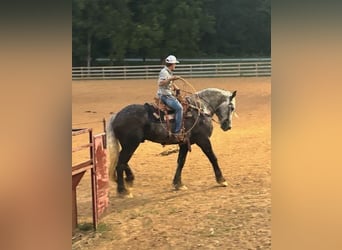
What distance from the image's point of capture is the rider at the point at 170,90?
2.79 metres

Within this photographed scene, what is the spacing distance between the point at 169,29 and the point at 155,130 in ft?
2.12

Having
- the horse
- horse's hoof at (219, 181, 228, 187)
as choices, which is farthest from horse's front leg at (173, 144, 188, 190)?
horse's hoof at (219, 181, 228, 187)

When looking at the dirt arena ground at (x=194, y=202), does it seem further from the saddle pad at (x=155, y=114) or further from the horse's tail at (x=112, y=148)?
the saddle pad at (x=155, y=114)

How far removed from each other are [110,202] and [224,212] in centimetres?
62

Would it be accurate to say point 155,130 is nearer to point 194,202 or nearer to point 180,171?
point 180,171

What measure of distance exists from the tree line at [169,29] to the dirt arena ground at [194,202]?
21.7 inches

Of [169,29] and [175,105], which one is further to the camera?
[175,105]

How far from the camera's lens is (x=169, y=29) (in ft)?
8.69

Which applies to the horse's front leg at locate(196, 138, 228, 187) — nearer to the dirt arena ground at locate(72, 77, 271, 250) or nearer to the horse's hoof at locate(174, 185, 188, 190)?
the dirt arena ground at locate(72, 77, 271, 250)

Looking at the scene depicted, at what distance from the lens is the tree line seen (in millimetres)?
2508

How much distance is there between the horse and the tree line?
373mm

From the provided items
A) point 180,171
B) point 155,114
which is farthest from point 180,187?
point 155,114

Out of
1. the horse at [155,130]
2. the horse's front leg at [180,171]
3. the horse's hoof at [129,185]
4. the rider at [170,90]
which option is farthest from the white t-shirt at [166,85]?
the horse's hoof at [129,185]
